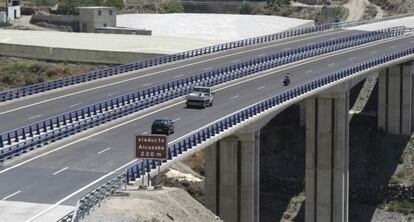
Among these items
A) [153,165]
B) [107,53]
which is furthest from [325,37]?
[153,165]

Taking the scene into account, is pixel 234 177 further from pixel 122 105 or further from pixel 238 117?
pixel 122 105

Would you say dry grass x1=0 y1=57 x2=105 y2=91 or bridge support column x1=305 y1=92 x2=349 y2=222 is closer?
bridge support column x1=305 y1=92 x2=349 y2=222

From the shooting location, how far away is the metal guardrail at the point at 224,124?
40391 mm

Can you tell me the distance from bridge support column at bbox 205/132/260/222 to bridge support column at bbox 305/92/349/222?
57.2 ft

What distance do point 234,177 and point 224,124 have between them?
9778 millimetres

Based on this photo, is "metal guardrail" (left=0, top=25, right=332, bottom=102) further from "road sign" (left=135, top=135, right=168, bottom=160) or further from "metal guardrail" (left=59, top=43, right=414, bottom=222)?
"road sign" (left=135, top=135, right=168, bottom=160)

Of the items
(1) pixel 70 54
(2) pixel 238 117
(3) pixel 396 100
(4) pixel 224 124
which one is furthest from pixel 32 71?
(4) pixel 224 124

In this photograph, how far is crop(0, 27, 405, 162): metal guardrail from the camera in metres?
53.1

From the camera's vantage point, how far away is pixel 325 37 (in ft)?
428

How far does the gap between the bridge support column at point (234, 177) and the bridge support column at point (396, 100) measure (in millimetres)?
44800

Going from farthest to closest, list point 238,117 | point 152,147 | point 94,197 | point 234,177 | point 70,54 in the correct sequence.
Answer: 1. point 70,54
2. point 234,177
3. point 238,117
4. point 152,147
5. point 94,197

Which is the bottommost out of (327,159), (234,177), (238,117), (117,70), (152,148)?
(327,159)

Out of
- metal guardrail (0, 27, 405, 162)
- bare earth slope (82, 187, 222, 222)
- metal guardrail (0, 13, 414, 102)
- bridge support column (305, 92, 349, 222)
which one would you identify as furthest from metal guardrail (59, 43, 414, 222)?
metal guardrail (0, 13, 414, 102)

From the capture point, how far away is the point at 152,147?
44.1 metres
